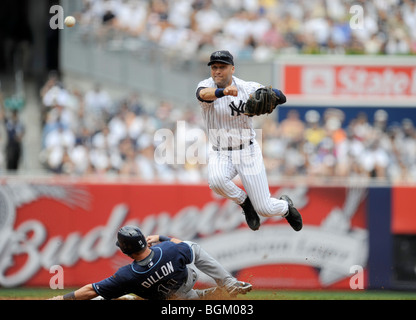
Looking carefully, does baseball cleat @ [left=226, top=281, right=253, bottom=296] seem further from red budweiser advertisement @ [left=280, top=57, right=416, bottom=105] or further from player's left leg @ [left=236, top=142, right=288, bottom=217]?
red budweiser advertisement @ [left=280, top=57, right=416, bottom=105]

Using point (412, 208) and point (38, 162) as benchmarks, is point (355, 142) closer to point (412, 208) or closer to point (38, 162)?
point (412, 208)

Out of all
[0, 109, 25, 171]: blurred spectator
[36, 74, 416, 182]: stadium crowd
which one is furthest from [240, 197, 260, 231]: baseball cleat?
[0, 109, 25, 171]: blurred spectator

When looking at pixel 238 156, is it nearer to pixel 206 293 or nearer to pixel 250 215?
pixel 250 215

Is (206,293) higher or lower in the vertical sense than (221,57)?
lower

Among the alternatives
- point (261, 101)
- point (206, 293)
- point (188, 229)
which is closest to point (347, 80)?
point (188, 229)

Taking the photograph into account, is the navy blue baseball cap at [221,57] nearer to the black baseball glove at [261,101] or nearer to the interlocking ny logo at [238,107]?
the black baseball glove at [261,101]

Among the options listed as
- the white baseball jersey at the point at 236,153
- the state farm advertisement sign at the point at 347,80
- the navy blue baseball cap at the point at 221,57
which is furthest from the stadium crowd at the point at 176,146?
the navy blue baseball cap at the point at 221,57

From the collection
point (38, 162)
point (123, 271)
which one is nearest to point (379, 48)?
point (38, 162)
